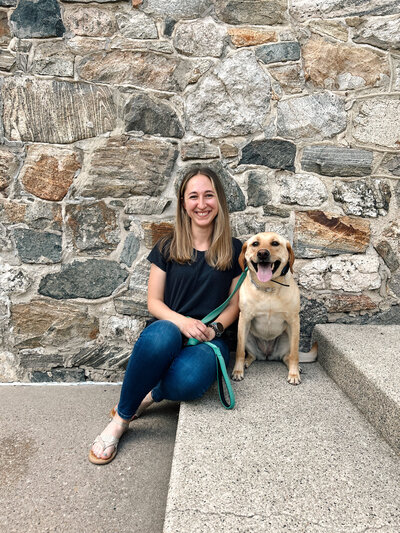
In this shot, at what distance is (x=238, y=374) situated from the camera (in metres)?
2.30

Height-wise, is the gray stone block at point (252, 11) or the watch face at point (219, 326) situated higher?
the gray stone block at point (252, 11)

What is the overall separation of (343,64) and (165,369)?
231cm

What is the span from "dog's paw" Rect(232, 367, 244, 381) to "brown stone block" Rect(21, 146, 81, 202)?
1.71 metres

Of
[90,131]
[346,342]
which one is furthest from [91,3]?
[346,342]

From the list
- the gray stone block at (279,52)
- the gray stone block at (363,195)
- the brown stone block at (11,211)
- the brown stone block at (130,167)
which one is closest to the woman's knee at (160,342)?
the brown stone block at (130,167)

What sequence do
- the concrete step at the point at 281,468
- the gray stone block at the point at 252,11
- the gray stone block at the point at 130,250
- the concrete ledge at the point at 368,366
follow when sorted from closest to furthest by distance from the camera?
the concrete step at the point at 281,468 → the concrete ledge at the point at 368,366 → the gray stone block at the point at 252,11 → the gray stone block at the point at 130,250

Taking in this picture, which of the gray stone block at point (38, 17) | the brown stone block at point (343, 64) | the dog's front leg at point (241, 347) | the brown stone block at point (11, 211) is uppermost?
the gray stone block at point (38, 17)

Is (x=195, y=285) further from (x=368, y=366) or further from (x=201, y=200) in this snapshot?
(x=368, y=366)

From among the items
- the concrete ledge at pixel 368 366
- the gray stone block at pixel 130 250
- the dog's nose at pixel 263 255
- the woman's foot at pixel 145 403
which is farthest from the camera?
the gray stone block at pixel 130 250

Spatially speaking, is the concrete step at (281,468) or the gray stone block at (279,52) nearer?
the concrete step at (281,468)

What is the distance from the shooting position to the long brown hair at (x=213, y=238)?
2396 mm

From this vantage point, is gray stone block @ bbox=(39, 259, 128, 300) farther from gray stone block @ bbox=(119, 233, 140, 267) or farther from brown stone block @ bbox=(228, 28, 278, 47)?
brown stone block @ bbox=(228, 28, 278, 47)

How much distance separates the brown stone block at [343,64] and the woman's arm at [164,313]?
1705 millimetres

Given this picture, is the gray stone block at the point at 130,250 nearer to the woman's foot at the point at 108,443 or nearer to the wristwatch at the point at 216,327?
the wristwatch at the point at 216,327
